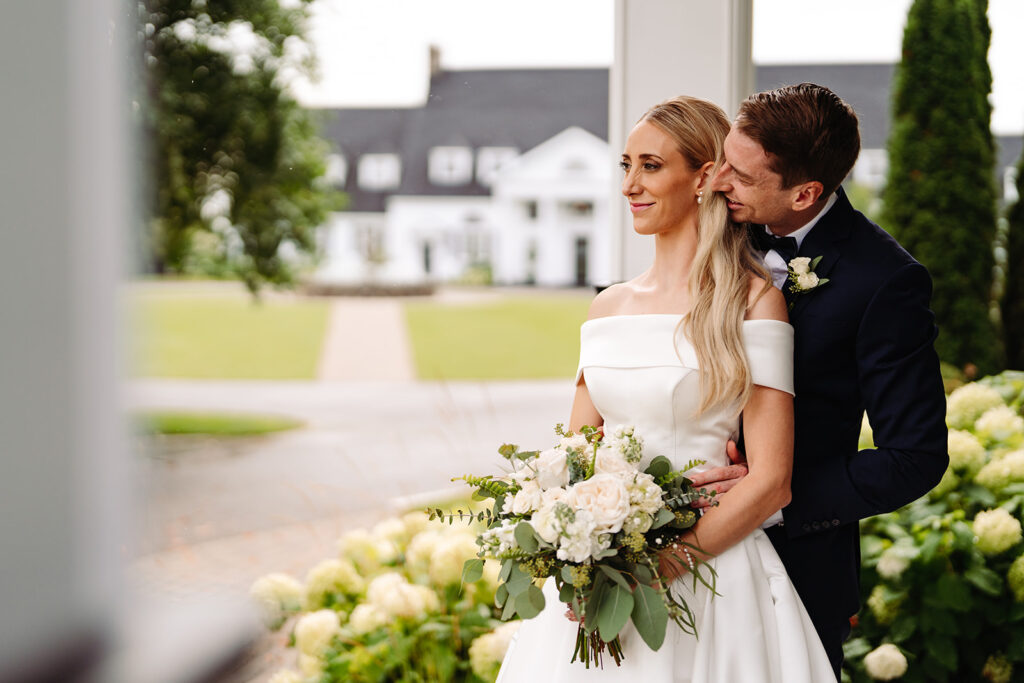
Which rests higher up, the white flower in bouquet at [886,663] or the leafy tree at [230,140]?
the leafy tree at [230,140]

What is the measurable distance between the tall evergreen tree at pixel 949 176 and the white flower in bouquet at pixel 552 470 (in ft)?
13.1

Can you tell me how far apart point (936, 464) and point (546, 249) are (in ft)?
22.4

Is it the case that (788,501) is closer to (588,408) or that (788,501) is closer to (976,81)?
(588,408)

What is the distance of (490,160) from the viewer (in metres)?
8.13

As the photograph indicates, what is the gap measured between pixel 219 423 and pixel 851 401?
A: 805 cm

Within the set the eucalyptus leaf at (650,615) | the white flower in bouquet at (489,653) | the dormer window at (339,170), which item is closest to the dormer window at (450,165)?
the dormer window at (339,170)

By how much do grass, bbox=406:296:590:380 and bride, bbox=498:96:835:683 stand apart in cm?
892

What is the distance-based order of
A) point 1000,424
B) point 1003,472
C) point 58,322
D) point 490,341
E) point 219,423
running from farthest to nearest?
1. point 490,341
2. point 219,423
3. point 58,322
4. point 1000,424
5. point 1003,472

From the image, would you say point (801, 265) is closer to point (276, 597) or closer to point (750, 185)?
point (750, 185)

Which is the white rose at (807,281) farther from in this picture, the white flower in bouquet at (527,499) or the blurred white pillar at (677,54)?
the blurred white pillar at (677,54)

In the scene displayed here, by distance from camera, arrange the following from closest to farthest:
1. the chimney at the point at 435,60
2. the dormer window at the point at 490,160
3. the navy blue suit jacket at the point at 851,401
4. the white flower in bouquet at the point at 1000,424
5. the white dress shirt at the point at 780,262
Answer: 1. the navy blue suit jacket at the point at 851,401
2. the white dress shirt at the point at 780,262
3. the white flower in bouquet at the point at 1000,424
4. the chimney at the point at 435,60
5. the dormer window at the point at 490,160

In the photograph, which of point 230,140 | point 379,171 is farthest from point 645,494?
point 379,171

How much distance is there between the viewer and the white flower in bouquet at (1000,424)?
7.43ft

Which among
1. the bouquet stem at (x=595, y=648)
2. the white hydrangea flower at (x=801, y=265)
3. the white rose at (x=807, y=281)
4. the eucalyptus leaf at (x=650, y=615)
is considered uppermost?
the white hydrangea flower at (x=801, y=265)
